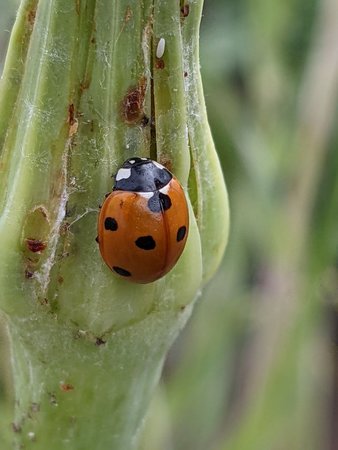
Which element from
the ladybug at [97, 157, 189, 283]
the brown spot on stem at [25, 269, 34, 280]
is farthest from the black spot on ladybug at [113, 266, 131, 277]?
the brown spot on stem at [25, 269, 34, 280]

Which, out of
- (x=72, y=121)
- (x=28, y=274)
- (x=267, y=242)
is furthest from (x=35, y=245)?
(x=267, y=242)

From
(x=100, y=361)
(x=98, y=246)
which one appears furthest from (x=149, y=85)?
(x=100, y=361)

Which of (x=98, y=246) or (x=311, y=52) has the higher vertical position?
(x=311, y=52)

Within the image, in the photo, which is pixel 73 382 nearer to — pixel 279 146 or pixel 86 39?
pixel 86 39

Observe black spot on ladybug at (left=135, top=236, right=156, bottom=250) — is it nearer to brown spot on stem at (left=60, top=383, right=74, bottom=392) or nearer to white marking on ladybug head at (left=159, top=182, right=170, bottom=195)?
white marking on ladybug head at (left=159, top=182, right=170, bottom=195)

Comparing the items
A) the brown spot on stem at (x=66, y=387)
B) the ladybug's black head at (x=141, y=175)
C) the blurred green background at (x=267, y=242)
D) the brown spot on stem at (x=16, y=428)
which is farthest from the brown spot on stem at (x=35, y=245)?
the blurred green background at (x=267, y=242)
